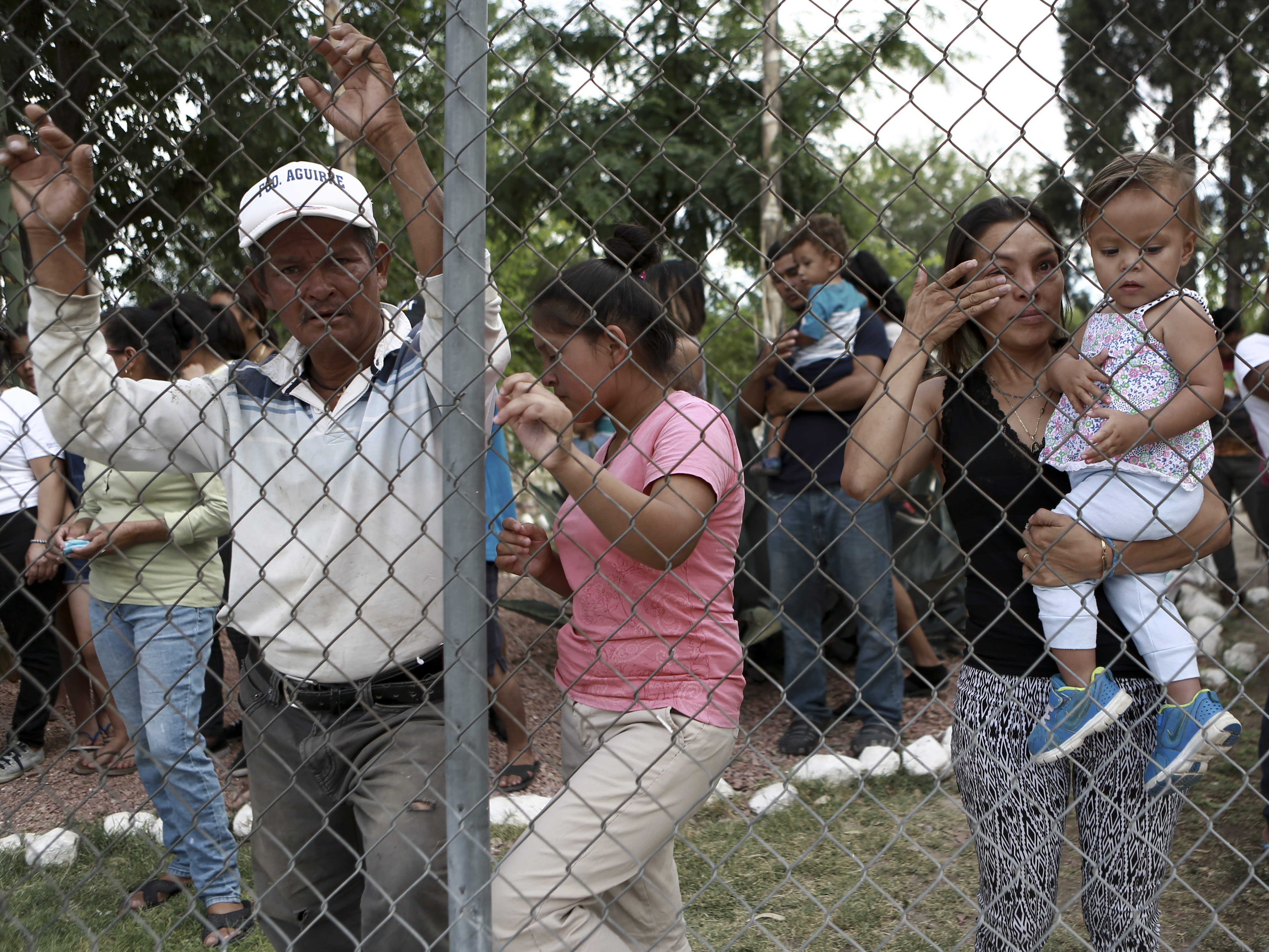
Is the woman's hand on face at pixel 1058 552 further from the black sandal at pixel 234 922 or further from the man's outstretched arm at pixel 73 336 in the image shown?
the black sandal at pixel 234 922

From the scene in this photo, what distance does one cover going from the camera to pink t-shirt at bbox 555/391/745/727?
1.86m

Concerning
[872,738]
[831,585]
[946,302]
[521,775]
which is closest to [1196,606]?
[872,738]

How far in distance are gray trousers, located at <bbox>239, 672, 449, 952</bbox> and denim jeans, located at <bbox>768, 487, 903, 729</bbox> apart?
99.4 inches

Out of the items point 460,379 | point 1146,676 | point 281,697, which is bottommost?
point 281,697

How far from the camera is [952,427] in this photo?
2.12m

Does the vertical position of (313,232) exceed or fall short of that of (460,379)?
it exceeds it

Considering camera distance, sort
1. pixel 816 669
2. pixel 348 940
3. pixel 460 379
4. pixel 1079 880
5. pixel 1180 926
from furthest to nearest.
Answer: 1. pixel 816 669
2. pixel 1079 880
3. pixel 1180 926
4. pixel 348 940
5. pixel 460 379

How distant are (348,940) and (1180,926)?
250 cm

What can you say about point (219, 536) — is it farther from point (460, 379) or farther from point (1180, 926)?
point (1180, 926)

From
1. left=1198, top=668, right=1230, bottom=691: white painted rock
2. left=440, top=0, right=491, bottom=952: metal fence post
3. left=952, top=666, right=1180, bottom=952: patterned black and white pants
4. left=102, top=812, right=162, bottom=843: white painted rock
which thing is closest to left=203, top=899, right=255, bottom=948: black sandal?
left=102, top=812, right=162, bottom=843: white painted rock

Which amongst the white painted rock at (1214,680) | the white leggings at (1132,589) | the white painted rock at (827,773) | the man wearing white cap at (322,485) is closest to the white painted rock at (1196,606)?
the white painted rock at (1214,680)

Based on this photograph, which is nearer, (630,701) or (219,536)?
(630,701)

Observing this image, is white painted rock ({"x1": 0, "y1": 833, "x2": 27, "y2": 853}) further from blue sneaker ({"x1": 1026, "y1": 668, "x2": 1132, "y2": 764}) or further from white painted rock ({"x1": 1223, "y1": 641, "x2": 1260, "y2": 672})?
white painted rock ({"x1": 1223, "y1": 641, "x2": 1260, "y2": 672})

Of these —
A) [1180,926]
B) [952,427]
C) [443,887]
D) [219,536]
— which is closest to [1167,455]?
[952,427]
